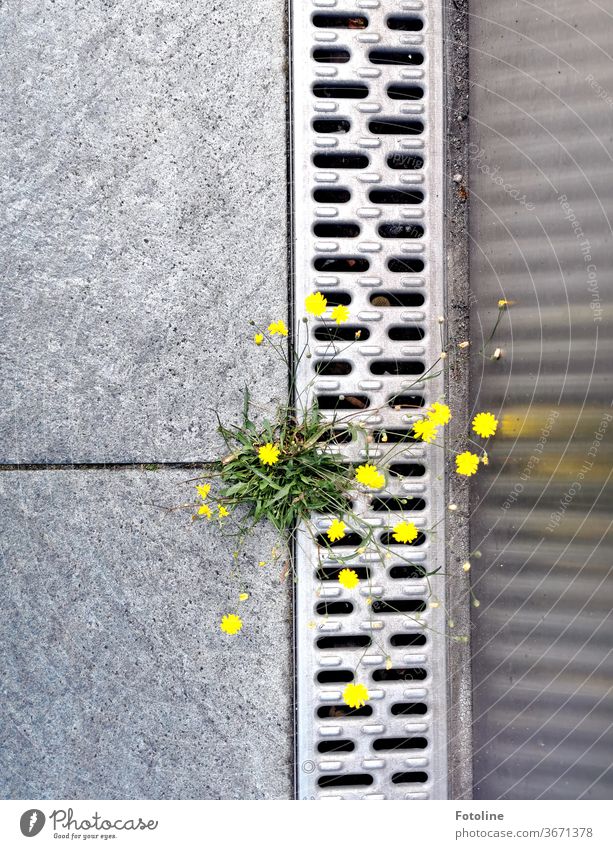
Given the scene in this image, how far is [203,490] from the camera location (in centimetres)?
125

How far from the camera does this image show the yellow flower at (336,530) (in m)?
1.23

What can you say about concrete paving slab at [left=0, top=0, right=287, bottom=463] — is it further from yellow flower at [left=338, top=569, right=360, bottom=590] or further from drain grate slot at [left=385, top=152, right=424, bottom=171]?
yellow flower at [left=338, top=569, right=360, bottom=590]

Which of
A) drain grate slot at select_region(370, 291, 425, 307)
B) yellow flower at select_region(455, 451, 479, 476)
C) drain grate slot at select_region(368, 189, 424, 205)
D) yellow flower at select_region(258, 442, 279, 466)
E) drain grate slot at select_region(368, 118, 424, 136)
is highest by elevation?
drain grate slot at select_region(368, 118, 424, 136)

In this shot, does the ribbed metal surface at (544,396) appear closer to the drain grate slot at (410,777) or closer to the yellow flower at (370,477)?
the drain grate slot at (410,777)

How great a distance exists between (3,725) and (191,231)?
0.99 meters

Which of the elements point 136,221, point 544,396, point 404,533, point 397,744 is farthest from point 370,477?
point 136,221

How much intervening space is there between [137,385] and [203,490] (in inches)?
9.5

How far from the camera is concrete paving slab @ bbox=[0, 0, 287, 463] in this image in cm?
130

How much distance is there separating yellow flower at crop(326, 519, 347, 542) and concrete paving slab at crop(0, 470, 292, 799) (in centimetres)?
14

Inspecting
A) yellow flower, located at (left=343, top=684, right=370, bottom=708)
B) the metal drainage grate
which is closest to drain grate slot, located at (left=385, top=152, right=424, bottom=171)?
the metal drainage grate

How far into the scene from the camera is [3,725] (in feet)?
4.31

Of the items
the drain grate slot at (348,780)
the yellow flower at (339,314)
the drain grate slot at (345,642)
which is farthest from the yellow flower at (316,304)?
the drain grate slot at (348,780)

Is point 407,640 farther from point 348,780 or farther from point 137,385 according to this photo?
point 137,385
